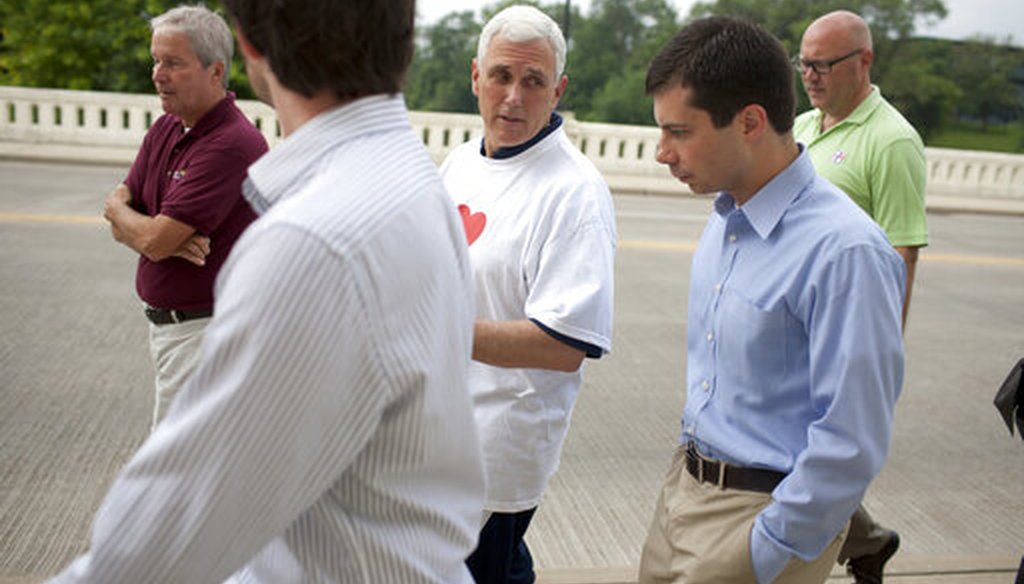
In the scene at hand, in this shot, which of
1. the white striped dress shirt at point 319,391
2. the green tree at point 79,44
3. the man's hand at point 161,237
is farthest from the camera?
the green tree at point 79,44

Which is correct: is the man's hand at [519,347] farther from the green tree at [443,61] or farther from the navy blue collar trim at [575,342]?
the green tree at [443,61]

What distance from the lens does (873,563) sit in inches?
127

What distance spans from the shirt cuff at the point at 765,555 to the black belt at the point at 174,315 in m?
2.07

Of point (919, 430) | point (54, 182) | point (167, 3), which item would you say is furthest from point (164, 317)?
point (167, 3)

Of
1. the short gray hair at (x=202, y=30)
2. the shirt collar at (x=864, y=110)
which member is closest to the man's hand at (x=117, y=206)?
the short gray hair at (x=202, y=30)

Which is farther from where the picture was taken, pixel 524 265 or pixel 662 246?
pixel 662 246

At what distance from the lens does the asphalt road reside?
155 inches

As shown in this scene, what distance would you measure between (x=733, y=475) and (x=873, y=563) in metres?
1.43

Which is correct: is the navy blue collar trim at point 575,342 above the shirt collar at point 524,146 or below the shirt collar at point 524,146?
below

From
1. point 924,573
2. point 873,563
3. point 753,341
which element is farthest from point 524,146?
point 924,573

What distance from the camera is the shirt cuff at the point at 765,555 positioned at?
194 centimetres

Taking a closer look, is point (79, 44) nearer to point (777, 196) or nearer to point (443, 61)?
point (443, 61)

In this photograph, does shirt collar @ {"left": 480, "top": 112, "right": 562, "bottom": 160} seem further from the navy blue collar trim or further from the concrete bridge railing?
the concrete bridge railing

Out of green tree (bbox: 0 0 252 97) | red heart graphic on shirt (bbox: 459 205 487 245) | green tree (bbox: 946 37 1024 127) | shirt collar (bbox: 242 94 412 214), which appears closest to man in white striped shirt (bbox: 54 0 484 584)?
shirt collar (bbox: 242 94 412 214)
